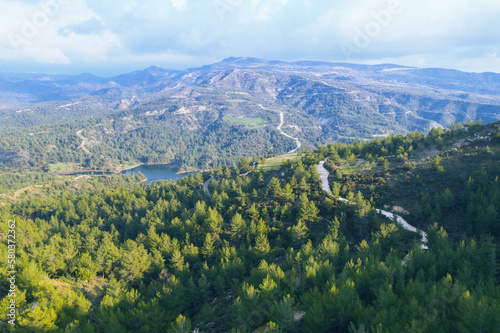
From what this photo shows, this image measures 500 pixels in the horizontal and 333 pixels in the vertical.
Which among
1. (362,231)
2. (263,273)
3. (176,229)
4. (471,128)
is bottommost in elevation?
(176,229)

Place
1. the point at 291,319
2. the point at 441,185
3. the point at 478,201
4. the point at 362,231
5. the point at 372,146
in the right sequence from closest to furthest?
1. the point at 291,319
2. the point at 478,201
3. the point at 362,231
4. the point at 441,185
5. the point at 372,146

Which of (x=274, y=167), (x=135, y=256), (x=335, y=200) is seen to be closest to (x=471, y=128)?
(x=335, y=200)

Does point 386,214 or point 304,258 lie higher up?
point 304,258

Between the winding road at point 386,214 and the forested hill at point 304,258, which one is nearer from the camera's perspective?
the forested hill at point 304,258

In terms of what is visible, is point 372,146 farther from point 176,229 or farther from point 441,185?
point 176,229

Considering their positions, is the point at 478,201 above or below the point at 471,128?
below

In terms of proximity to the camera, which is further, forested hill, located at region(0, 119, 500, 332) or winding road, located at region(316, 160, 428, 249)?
winding road, located at region(316, 160, 428, 249)

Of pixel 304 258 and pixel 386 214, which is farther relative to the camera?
pixel 386 214

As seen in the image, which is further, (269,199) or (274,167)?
(274,167)
